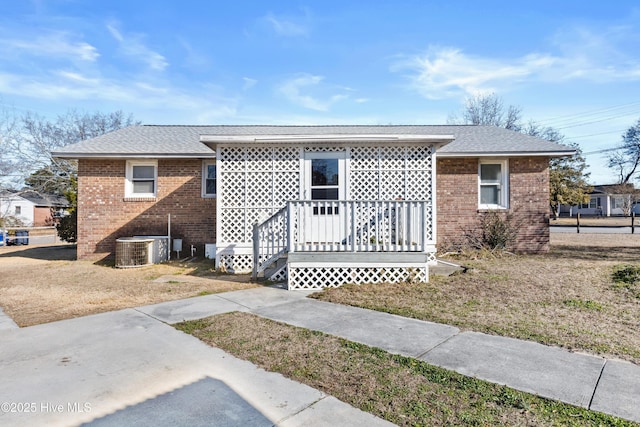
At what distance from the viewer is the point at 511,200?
1161 centimetres

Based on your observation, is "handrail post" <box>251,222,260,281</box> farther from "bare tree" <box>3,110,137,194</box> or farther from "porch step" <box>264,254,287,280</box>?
"bare tree" <box>3,110,137,194</box>

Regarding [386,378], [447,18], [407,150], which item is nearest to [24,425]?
[386,378]

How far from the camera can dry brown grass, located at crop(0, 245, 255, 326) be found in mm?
5820

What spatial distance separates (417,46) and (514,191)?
240 inches

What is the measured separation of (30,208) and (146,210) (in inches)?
1595

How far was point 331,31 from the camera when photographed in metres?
11.7

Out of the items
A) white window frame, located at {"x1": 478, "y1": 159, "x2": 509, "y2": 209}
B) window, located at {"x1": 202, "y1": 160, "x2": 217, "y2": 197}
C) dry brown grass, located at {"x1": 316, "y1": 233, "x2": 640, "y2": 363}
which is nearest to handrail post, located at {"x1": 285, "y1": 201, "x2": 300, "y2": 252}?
dry brown grass, located at {"x1": 316, "y1": 233, "x2": 640, "y2": 363}

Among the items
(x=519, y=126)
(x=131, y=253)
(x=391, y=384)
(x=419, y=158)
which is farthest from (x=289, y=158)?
(x=519, y=126)

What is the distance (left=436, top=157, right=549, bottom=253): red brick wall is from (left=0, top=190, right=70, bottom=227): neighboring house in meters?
26.6

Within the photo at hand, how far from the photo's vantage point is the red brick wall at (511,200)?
454 inches

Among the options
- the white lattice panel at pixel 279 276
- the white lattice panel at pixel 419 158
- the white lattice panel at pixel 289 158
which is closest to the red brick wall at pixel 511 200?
the white lattice panel at pixel 419 158

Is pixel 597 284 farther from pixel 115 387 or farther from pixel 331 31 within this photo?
pixel 331 31

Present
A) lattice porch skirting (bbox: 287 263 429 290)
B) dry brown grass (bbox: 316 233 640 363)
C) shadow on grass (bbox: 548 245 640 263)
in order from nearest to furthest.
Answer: dry brown grass (bbox: 316 233 640 363), lattice porch skirting (bbox: 287 263 429 290), shadow on grass (bbox: 548 245 640 263)

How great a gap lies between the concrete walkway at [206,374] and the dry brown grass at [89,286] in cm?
100
